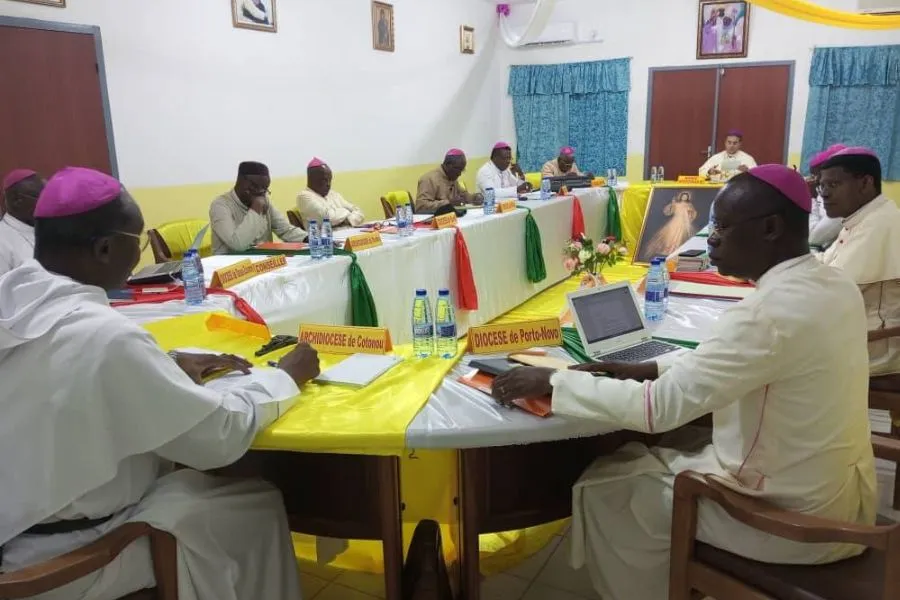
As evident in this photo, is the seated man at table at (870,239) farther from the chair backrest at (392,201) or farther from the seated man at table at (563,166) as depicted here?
the seated man at table at (563,166)

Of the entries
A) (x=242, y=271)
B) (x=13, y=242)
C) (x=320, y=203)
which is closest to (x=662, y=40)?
(x=320, y=203)

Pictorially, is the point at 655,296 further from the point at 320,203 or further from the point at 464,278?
the point at 320,203

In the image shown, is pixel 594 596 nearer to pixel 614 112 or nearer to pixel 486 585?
pixel 486 585

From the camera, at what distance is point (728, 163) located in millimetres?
7082

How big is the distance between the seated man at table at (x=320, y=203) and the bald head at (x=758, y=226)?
382 centimetres

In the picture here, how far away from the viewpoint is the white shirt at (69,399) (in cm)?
120

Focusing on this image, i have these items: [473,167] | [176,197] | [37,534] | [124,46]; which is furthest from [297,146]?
[37,534]

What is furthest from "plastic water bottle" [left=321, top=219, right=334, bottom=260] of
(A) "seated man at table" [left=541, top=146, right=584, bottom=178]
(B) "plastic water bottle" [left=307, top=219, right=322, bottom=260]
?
(A) "seated man at table" [left=541, top=146, right=584, bottom=178]

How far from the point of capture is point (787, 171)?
1354 millimetres

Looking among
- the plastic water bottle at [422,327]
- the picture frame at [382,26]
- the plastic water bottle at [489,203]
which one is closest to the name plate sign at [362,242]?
the plastic water bottle at [489,203]

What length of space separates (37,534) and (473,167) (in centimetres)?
845

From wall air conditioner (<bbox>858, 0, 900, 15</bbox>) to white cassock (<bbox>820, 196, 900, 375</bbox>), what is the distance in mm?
5726

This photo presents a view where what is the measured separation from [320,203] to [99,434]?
13.0ft

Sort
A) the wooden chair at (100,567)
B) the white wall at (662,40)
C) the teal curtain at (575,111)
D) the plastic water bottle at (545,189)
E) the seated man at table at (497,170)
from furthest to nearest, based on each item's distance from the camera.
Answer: the teal curtain at (575,111), the white wall at (662,40), the seated man at table at (497,170), the plastic water bottle at (545,189), the wooden chair at (100,567)
